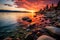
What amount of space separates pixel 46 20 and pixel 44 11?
101 millimetres

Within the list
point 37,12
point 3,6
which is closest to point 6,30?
point 3,6

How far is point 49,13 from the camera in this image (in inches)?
57.7

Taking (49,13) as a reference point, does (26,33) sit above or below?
below

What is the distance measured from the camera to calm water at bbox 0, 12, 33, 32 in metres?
1.44

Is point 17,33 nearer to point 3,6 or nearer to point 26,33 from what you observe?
point 26,33

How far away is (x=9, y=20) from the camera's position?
57.5 inches

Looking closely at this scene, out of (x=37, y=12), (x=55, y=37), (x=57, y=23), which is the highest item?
(x=37, y=12)

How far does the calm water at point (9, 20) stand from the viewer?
1.44m

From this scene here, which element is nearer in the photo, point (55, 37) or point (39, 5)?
point (55, 37)

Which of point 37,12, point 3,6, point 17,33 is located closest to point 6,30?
point 17,33

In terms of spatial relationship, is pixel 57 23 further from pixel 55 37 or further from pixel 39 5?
pixel 39 5

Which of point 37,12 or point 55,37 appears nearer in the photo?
point 55,37

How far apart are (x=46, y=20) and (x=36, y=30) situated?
0.16m

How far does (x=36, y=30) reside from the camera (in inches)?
55.4
